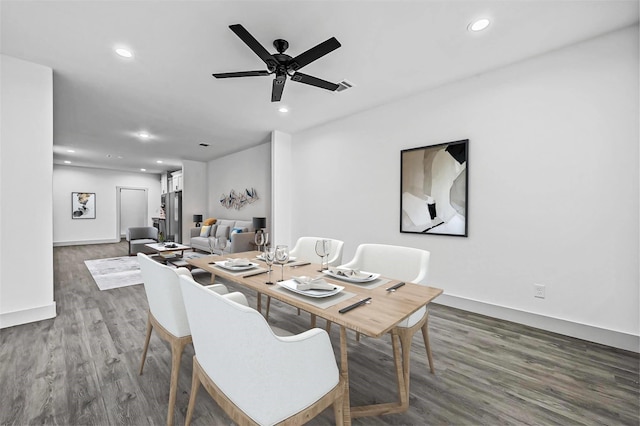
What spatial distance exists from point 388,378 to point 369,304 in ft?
2.86

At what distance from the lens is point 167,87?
3.19 m

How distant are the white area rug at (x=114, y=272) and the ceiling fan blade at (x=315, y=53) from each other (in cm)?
344

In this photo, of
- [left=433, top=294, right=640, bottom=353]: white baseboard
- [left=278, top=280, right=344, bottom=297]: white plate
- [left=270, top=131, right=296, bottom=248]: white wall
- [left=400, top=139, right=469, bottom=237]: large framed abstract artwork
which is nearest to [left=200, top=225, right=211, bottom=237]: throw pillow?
[left=270, top=131, right=296, bottom=248]: white wall

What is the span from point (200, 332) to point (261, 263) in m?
1.03

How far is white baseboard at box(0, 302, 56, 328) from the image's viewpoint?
2.51 meters

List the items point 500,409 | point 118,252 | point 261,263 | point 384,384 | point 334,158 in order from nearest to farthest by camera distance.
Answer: point 500,409
point 384,384
point 261,263
point 334,158
point 118,252

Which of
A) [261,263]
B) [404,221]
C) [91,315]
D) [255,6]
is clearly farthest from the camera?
[404,221]

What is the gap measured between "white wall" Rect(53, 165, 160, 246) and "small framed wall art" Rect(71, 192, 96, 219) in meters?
0.09

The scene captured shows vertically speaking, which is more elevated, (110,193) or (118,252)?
(110,193)

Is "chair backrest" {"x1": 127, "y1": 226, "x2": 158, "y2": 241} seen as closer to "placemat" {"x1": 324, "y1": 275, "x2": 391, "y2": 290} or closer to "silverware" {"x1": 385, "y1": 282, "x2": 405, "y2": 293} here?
"placemat" {"x1": 324, "y1": 275, "x2": 391, "y2": 290}

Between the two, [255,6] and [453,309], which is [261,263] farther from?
[453,309]

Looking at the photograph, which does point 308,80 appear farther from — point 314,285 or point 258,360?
point 258,360

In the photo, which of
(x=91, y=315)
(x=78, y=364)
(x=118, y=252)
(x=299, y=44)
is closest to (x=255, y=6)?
(x=299, y=44)

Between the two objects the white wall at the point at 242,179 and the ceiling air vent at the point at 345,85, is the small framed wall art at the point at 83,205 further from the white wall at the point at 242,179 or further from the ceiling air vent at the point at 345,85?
the ceiling air vent at the point at 345,85
